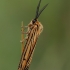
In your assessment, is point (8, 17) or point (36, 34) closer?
point (36, 34)

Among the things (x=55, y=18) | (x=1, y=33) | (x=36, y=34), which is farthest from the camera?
(x=55, y=18)

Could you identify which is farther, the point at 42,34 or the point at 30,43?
the point at 42,34

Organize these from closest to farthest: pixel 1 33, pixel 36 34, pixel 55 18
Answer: pixel 36 34 < pixel 1 33 < pixel 55 18

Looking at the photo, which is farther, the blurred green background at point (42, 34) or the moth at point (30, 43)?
the blurred green background at point (42, 34)

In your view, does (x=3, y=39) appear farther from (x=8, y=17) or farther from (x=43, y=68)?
(x=43, y=68)

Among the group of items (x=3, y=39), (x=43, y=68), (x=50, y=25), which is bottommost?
(x=43, y=68)

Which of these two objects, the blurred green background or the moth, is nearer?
the moth

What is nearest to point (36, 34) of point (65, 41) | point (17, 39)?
point (17, 39)

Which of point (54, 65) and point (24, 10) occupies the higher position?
point (24, 10)
